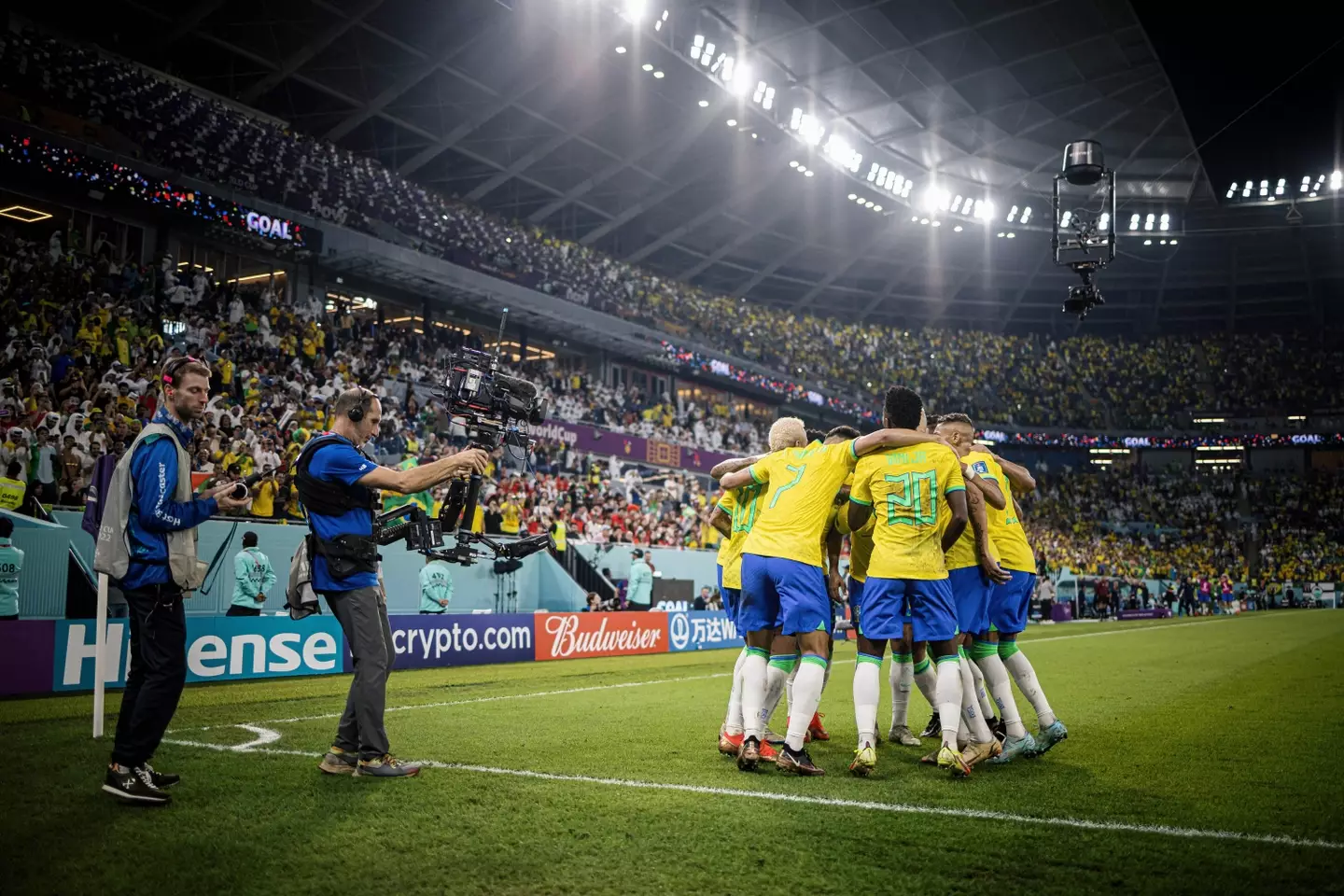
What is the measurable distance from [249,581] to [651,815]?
1132cm

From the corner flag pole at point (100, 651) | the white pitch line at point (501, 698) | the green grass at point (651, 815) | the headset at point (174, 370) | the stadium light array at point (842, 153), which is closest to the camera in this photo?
the green grass at point (651, 815)

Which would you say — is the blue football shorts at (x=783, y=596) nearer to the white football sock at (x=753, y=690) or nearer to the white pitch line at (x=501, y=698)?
the white football sock at (x=753, y=690)

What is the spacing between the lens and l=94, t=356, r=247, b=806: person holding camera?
5129 millimetres

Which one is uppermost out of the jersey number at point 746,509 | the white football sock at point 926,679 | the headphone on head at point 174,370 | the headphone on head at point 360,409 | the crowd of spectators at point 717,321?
the crowd of spectators at point 717,321

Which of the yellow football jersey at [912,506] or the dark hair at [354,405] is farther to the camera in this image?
the yellow football jersey at [912,506]

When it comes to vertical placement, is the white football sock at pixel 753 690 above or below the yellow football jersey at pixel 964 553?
below

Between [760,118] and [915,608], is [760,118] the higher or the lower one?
the higher one

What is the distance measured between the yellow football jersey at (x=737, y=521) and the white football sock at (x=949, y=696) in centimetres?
170

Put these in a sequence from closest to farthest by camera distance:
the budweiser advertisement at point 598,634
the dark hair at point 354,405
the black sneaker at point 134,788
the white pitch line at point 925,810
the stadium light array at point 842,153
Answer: the white pitch line at point 925,810
the black sneaker at point 134,788
the dark hair at point 354,405
the budweiser advertisement at point 598,634
the stadium light array at point 842,153

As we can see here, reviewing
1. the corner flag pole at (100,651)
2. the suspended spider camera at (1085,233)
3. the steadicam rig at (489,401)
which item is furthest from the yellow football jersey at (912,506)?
the suspended spider camera at (1085,233)

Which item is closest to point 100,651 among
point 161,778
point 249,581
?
point 161,778

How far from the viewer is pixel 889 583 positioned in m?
6.19

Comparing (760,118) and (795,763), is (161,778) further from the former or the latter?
(760,118)

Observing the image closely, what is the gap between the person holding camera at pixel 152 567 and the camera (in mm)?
5129
